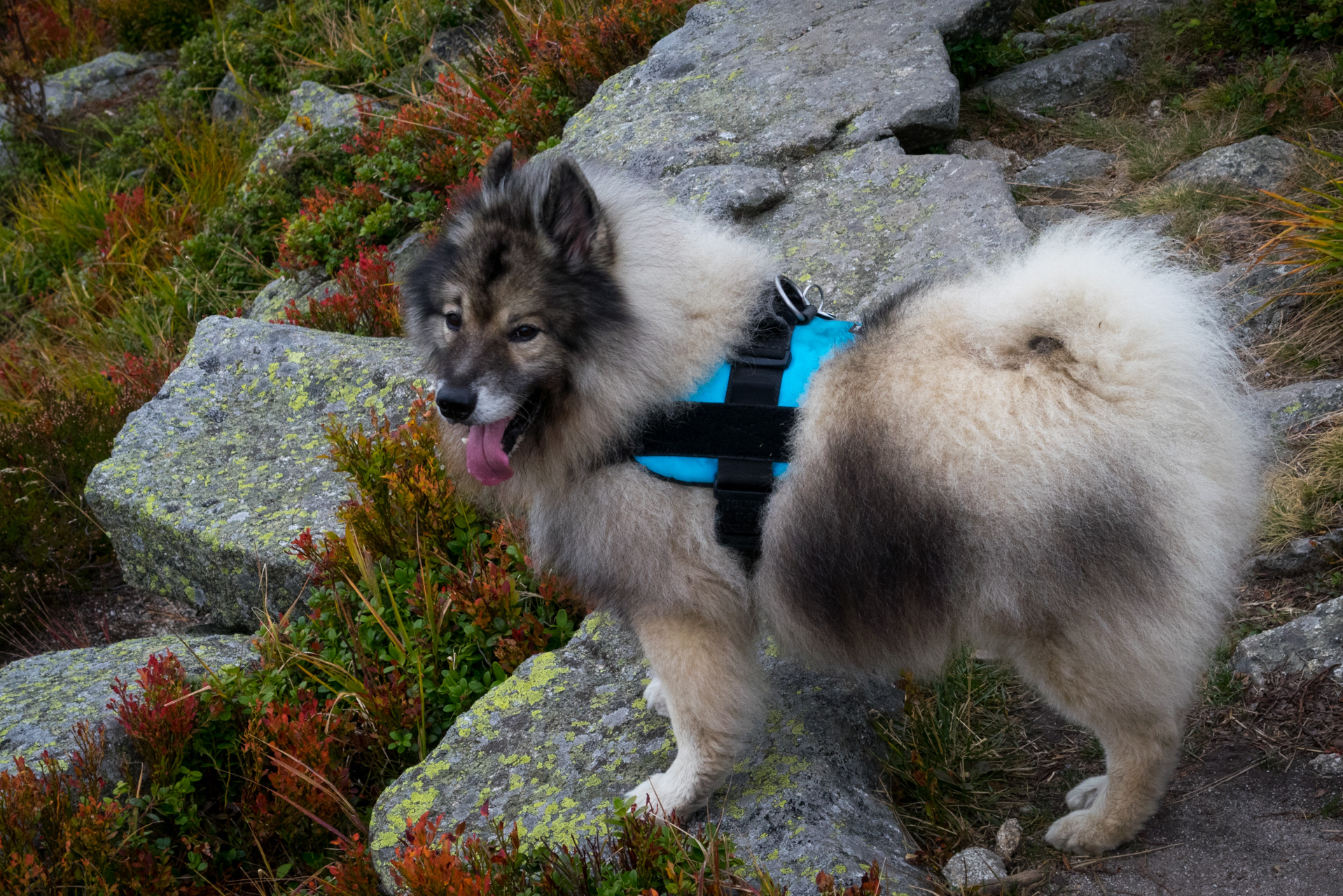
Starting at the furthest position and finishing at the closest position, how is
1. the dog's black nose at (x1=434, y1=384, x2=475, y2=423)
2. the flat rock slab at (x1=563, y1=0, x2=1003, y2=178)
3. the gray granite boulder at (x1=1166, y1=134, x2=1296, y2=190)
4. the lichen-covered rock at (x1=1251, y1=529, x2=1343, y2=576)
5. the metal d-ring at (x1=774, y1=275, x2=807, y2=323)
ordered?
1. the flat rock slab at (x1=563, y1=0, x2=1003, y2=178)
2. the gray granite boulder at (x1=1166, y1=134, x2=1296, y2=190)
3. the lichen-covered rock at (x1=1251, y1=529, x2=1343, y2=576)
4. the metal d-ring at (x1=774, y1=275, x2=807, y2=323)
5. the dog's black nose at (x1=434, y1=384, x2=475, y2=423)

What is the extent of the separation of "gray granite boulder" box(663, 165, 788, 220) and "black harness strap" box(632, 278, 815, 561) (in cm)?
252

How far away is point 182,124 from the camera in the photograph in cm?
980

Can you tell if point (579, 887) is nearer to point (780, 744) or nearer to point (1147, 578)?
point (780, 744)

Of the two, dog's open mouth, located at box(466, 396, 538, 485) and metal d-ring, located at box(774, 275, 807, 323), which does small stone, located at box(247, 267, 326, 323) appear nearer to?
dog's open mouth, located at box(466, 396, 538, 485)

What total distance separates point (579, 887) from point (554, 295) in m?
1.81

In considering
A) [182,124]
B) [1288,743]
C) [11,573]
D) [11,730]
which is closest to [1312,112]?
[1288,743]

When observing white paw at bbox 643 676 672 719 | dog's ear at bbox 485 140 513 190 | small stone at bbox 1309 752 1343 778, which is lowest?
small stone at bbox 1309 752 1343 778

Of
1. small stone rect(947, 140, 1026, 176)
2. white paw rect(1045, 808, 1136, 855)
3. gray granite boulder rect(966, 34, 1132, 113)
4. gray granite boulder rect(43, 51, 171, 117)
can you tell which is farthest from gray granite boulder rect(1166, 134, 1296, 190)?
gray granite boulder rect(43, 51, 171, 117)

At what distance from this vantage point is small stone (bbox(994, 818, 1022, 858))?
9.88 ft

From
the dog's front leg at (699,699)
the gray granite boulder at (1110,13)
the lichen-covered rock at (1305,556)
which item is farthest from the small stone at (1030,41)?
the dog's front leg at (699,699)

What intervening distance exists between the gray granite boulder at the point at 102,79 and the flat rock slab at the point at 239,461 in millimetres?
7295

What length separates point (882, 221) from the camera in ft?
16.2

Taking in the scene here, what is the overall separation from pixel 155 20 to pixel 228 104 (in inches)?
111

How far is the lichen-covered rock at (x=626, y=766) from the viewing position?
9.61ft
